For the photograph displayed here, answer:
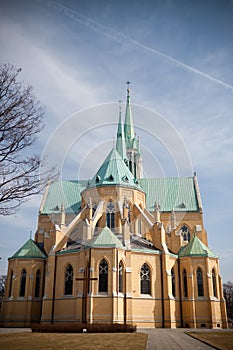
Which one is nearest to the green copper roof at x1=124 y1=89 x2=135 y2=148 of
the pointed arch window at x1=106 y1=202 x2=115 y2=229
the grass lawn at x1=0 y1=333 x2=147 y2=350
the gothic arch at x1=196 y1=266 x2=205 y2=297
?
the pointed arch window at x1=106 y1=202 x2=115 y2=229

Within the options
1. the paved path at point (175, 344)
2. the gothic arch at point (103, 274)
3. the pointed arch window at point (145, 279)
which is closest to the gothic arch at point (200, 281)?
the pointed arch window at point (145, 279)

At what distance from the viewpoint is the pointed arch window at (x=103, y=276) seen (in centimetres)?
3428

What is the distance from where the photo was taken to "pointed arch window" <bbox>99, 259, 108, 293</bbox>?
34281 mm

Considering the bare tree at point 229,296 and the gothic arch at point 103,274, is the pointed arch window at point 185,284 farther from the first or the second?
the bare tree at point 229,296

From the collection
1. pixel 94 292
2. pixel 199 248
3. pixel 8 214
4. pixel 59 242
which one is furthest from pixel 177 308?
pixel 8 214

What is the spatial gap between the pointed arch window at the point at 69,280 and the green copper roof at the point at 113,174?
11.7m

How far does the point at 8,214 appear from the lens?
16391 millimetres

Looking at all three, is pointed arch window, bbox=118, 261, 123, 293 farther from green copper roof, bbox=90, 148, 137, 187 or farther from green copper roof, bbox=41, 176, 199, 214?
green copper roof, bbox=41, 176, 199, 214

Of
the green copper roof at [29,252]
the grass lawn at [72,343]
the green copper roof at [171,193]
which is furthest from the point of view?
the green copper roof at [171,193]

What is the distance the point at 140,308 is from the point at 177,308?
5164mm

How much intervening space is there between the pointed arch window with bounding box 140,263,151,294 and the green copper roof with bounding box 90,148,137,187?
38.3 feet

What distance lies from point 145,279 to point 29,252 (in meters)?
15.2

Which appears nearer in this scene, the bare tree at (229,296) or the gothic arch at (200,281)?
the gothic arch at (200,281)

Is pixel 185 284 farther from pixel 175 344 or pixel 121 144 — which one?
pixel 121 144
